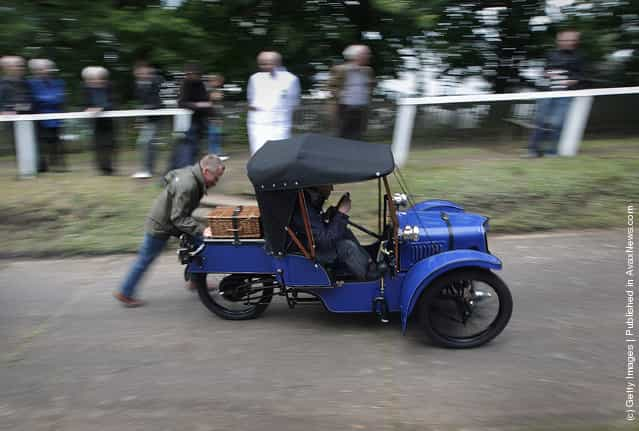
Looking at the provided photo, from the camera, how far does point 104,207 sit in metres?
8.07

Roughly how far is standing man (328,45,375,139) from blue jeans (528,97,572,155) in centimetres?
256

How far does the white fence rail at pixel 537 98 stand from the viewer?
29.1 ft

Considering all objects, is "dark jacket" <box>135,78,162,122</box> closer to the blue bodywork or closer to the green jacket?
the green jacket

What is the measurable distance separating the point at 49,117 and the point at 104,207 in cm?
189

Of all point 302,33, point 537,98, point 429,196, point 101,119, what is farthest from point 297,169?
point 302,33

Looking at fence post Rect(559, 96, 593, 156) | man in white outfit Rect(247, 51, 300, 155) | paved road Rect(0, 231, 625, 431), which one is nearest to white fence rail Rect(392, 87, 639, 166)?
fence post Rect(559, 96, 593, 156)

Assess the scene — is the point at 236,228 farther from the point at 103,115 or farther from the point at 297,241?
the point at 103,115

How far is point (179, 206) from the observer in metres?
5.31

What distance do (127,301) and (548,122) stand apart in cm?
646

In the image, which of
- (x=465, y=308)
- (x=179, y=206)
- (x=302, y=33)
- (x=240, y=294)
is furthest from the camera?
(x=302, y=33)

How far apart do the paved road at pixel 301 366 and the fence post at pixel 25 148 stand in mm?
3147

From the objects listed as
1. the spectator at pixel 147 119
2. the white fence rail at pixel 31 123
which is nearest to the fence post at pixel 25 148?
the white fence rail at pixel 31 123

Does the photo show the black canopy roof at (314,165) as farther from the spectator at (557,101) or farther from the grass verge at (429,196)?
the spectator at (557,101)

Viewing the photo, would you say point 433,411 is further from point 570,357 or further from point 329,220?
point 329,220
